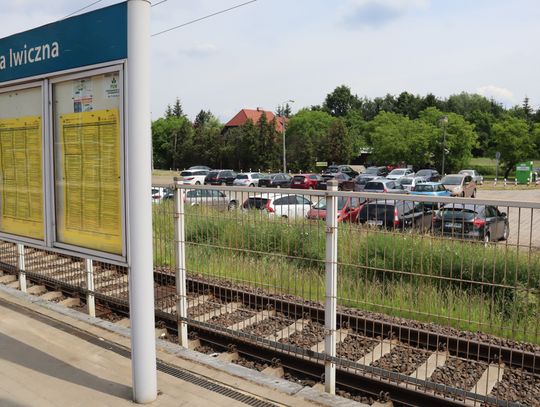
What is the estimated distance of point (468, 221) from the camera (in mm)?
3561

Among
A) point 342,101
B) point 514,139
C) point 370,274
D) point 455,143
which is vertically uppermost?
point 342,101

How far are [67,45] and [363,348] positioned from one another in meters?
3.82

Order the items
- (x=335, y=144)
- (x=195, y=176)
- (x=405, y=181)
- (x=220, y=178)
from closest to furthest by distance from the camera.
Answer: (x=405, y=181) < (x=220, y=178) < (x=195, y=176) < (x=335, y=144)

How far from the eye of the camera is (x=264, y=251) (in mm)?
4625

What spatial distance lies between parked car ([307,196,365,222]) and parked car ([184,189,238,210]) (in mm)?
1088

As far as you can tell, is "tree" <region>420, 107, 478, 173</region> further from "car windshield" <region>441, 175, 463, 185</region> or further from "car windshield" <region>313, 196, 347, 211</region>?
"car windshield" <region>313, 196, 347, 211</region>

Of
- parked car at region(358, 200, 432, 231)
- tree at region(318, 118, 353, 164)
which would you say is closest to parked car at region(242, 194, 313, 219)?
parked car at region(358, 200, 432, 231)

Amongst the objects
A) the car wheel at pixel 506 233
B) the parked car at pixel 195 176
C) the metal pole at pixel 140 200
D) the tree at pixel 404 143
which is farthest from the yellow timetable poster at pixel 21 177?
the tree at pixel 404 143

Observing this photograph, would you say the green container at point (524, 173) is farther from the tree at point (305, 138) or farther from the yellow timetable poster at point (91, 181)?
the yellow timetable poster at point (91, 181)

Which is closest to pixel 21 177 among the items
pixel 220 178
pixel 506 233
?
pixel 506 233

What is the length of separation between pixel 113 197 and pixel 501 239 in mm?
2779

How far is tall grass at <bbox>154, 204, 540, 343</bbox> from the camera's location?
352 cm

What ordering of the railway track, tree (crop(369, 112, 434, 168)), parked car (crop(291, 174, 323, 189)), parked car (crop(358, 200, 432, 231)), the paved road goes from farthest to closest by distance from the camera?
tree (crop(369, 112, 434, 168)) → parked car (crop(291, 174, 323, 189)) → the railway track → parked car (crop(358, 200, 432, 231)) → the paved road

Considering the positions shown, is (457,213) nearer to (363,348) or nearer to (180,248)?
(363,348)
